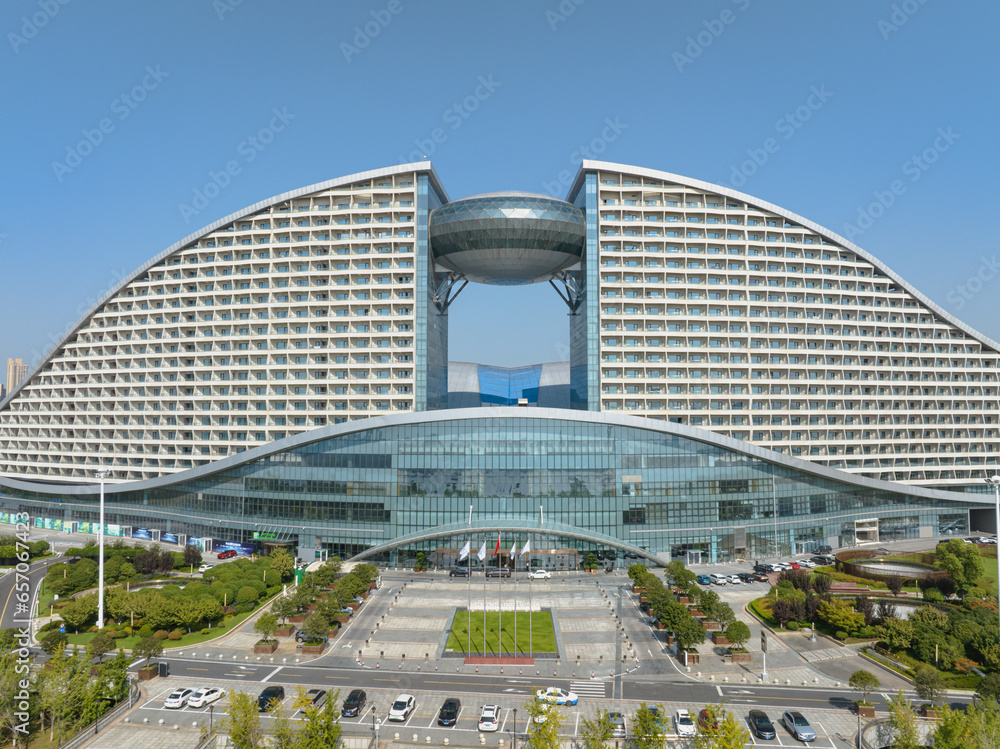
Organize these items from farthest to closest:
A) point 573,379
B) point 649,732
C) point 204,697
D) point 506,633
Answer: point 573,379 → point 506,633 → point 204,697 → point 649,732

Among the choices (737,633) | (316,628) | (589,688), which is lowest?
(589,688)

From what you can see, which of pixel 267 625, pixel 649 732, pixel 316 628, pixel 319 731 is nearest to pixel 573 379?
pixel 316 628

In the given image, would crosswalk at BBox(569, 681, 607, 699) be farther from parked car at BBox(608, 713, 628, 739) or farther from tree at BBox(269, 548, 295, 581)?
tree at BBox(269, 548, 295, 581)

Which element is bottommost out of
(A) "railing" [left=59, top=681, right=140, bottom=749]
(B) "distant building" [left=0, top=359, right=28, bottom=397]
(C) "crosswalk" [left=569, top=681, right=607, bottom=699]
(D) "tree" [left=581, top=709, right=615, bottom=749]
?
(C) "crosswalk" [left=569, top=681, right=607, bottom=699]

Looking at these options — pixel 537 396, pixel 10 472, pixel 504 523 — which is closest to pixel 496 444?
pixel 504 523

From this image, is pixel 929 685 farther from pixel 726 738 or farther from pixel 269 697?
pixel 269 697

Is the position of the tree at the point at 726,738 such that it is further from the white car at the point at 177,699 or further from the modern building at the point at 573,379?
the modern building at the point at 573,379

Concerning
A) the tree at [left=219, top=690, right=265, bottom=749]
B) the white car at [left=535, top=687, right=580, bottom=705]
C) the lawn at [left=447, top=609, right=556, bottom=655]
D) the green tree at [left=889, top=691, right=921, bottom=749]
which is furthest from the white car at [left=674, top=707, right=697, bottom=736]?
the tree at [left=219, top=690, right=265, bottom=749]

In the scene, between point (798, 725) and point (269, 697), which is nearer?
point (798, 725)
